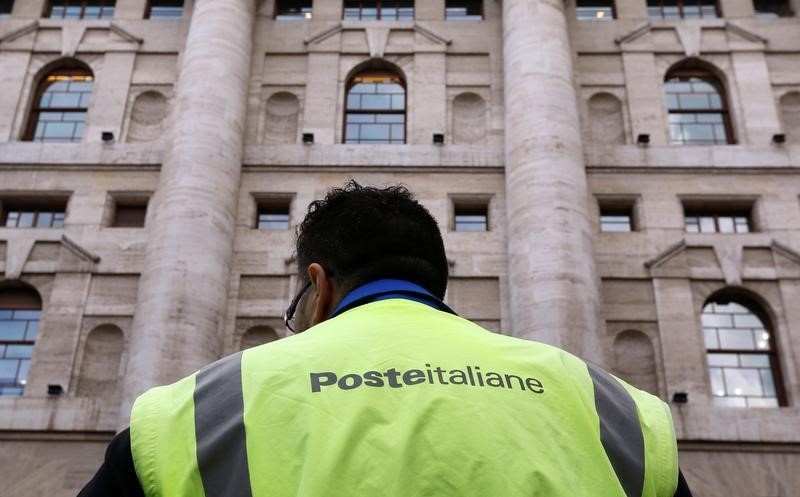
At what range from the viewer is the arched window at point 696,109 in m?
20.0

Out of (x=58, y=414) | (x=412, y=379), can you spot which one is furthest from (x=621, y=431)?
(x=58, y=414)

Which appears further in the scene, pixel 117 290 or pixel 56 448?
pixel 117 290

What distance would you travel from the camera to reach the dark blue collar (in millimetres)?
2008

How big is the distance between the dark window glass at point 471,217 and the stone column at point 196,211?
5.59 m

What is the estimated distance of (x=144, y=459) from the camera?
5.22ft

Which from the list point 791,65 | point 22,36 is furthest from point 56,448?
point 791,65

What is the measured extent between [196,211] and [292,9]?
26.7ft

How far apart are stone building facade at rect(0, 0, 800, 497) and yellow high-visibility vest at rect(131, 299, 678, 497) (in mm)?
14412

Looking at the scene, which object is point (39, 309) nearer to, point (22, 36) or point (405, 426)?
point (22, 36)

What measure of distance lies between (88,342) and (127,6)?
10.5 m

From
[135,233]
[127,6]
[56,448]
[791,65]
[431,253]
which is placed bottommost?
[431,253]

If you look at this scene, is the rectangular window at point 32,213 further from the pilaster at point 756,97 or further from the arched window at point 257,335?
the pilaster at point 756,97

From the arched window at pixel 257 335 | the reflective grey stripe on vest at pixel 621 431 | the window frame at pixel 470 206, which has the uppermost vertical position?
the window frame at pixel 470 206

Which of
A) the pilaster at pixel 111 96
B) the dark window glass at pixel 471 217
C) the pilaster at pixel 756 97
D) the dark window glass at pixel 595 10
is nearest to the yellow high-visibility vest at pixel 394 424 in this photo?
the dark window glass at pixel 471 217
